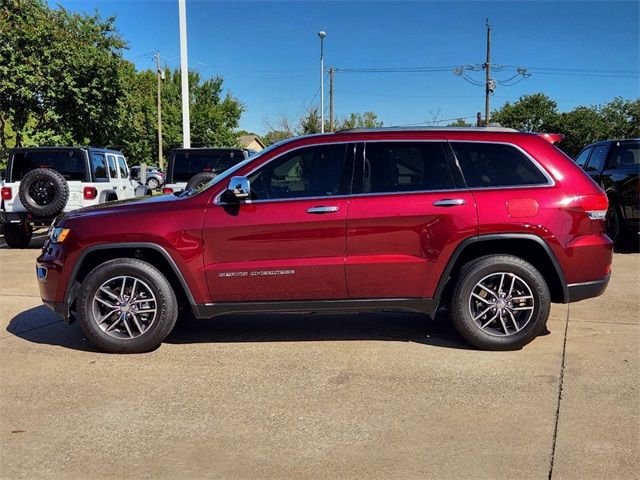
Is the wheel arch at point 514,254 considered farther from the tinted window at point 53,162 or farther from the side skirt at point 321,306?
the tinted window at point 53,162

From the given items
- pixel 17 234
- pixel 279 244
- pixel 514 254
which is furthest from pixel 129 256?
pixel 17 234

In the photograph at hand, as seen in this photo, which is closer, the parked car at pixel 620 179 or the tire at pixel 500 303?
the tire at pixel 500 303

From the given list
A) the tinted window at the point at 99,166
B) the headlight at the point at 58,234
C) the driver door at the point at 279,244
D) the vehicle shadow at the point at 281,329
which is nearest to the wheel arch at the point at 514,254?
the vehicle shadow at the point at 281,329

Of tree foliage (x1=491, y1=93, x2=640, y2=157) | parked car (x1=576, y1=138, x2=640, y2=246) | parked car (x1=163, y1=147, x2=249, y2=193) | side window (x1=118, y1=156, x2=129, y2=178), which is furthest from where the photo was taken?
tree foliage (x1=491, y1=93, x2=640, y2=157)

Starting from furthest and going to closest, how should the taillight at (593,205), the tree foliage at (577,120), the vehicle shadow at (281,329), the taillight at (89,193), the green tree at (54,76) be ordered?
1. the tree foliage at (577,120)
2. the green tree at (54,76)
3. the taillight at (89,193)
4. the vehicle shadow at (281,329)
5. the taillight at (593,205)

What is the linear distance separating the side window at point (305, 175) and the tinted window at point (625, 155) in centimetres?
714

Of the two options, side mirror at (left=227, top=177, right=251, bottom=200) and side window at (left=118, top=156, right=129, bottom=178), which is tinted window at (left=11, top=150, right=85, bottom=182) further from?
side mirror at (left=227, top=177, right=251, bottom=200)

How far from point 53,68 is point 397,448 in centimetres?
1579

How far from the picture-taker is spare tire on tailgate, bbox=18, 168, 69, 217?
9742 millimetres

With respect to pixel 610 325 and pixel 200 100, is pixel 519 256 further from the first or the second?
pixel 200 100

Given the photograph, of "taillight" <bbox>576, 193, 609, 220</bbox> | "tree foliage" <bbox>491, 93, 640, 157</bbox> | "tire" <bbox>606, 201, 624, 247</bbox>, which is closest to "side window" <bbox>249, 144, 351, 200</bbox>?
"taillight" <bbox>576, 193, 609, 220</bbox>

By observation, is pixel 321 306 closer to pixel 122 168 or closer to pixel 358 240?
pixel 358 240

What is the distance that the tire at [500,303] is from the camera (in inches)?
177

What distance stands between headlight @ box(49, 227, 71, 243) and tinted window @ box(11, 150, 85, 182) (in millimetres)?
6413
